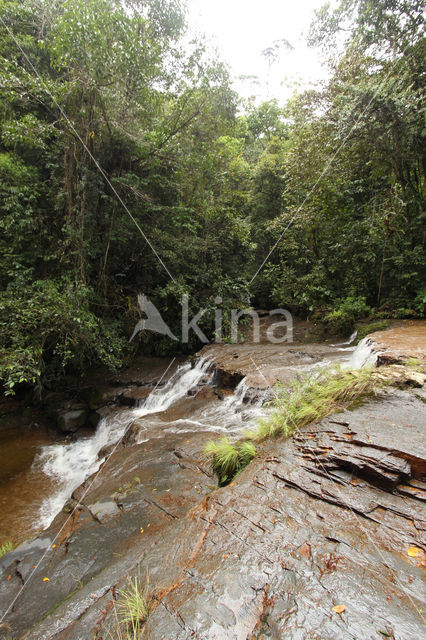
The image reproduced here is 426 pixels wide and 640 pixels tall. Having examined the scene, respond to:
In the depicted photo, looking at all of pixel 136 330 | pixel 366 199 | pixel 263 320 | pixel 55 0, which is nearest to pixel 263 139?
pixel 366 199

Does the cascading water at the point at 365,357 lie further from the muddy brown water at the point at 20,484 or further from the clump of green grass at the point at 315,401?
the muddy brown water at the point at 20,484

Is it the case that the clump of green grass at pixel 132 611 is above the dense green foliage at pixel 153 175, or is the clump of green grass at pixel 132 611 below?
below

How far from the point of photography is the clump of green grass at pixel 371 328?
7803mm

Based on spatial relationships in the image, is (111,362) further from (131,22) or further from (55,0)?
(55,0)

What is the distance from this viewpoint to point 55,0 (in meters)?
6.82

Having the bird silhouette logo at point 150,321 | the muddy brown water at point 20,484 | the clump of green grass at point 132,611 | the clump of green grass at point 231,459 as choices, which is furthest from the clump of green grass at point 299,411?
the bird silhouette logo at point 150,321

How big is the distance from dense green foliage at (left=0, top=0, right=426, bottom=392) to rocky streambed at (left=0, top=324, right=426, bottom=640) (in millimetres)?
3118

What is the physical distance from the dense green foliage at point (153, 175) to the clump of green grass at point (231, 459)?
Result: 3.71m

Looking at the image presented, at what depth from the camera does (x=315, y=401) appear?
347 cm

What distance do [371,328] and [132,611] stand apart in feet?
26.7

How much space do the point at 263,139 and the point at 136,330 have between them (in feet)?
53.5

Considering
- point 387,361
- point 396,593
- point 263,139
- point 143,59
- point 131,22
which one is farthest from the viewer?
point 263,139

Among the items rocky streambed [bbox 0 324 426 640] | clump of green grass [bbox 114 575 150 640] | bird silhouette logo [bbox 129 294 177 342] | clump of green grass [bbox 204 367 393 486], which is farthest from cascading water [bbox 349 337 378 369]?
bird silhouette logo [bbox 129 294 177 342]

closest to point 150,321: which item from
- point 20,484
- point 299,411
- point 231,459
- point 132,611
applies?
point 20,484
